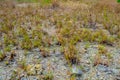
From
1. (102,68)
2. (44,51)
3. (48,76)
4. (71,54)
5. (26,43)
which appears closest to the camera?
(48,76)

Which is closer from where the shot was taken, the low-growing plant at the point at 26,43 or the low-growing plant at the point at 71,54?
the low-growing plant at the point at 71,54

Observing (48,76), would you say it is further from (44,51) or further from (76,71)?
(44,51)

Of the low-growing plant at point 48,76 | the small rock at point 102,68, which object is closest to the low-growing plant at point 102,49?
the small rock at point 102,68

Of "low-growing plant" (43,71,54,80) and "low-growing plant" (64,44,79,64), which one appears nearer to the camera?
"low-growing plant" (43,71,54,80)

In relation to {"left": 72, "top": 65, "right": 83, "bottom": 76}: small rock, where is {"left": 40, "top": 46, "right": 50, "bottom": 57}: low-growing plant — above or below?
above

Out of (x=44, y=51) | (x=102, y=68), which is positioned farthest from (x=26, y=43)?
(x=102, y=68)

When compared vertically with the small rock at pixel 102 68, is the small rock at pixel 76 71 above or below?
above

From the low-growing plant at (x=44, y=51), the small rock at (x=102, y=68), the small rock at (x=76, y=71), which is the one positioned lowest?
the small rock at (x=102, y=68)

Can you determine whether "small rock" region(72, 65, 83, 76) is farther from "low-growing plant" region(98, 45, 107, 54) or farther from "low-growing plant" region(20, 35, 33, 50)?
"low-growing plant" region(20, 35, 33, 50)

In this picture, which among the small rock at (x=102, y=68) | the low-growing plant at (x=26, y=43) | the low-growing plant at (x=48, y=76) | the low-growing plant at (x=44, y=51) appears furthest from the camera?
the low-growing plant at (x=26, y=43)

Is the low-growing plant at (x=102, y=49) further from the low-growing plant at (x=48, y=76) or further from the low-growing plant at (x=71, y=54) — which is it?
the low-growing plant at (x=48, y=76)

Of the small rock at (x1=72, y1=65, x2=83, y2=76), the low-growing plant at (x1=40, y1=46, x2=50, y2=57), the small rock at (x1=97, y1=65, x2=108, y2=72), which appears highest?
the low-growing plant at (x1=40, y1=46, x2=50, y2=57)

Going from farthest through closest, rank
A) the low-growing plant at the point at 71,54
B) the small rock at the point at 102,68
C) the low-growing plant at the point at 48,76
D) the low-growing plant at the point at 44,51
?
the low-growing plant at the point at 44,51, the low-growing plant at the point at 71,54, the small rock at the point at 102,68, the low-growing plant at the point at 48,76

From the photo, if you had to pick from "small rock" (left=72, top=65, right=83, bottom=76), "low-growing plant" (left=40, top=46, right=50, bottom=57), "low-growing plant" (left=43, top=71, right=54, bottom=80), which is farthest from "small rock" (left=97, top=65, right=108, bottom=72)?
"low-growing plant" (left=40, top=46, right=50, bottom=57)
